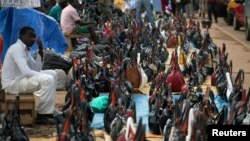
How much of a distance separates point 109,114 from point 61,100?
88.6 inches

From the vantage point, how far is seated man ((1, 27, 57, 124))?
278 inches

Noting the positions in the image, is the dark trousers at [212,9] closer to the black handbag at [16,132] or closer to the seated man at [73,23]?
the seated man at [73,23]

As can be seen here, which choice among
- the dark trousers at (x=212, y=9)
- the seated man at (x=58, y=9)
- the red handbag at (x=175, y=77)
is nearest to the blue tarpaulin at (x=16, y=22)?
the red handbag at (x=175, y=77)

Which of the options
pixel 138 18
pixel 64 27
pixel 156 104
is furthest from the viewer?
pixel 138 18

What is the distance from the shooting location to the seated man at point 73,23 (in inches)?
529

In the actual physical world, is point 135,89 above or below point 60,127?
below

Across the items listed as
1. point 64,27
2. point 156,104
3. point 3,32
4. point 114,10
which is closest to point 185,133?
point 156,104

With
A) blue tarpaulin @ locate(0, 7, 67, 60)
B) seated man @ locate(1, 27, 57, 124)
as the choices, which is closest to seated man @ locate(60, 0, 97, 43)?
blue tarpaulin @ locate(0, 7, 67, 60)

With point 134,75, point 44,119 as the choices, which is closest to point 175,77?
point 134,75

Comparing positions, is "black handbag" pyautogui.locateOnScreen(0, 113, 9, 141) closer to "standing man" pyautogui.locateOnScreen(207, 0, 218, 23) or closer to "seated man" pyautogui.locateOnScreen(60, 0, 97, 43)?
"seated man" pyautogui.locateOnScreen(60, 0, 97, 43)

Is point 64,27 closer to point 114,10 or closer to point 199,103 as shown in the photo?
point 114,10

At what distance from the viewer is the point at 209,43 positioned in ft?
38.3

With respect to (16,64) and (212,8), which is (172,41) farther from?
(212,8)

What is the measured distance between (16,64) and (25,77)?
192 mm
